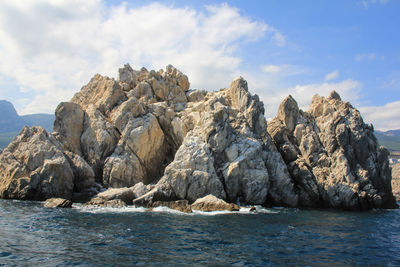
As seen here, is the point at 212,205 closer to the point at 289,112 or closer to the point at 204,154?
the point at 204,154

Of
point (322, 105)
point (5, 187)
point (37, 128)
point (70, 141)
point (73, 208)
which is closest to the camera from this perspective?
point (73, 208)

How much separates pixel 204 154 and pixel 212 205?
851 centimetres

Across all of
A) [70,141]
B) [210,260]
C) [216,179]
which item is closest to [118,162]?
[70,141]

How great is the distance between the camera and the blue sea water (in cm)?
1894

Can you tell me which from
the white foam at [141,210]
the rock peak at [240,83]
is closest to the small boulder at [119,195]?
the white foam at [141,210]

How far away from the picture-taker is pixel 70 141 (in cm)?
5194

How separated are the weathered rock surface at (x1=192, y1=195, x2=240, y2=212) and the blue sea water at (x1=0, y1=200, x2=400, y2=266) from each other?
2510 mm

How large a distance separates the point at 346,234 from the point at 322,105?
33.9m

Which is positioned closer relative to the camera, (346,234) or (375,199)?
(346,234)

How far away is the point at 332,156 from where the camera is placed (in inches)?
1991

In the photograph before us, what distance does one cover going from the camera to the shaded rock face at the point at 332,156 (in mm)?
48031

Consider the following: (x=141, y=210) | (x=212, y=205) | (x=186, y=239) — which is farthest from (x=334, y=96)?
(x=186, y=239)

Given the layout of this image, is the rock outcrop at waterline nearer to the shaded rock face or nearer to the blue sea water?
the shaded rock face

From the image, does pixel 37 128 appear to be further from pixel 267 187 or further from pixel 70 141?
pixel 267 187
